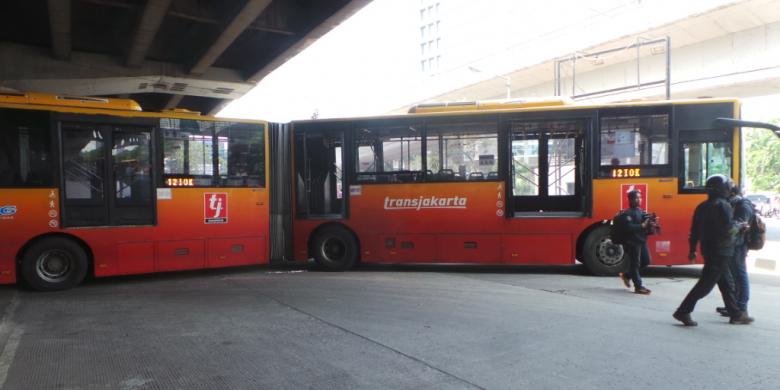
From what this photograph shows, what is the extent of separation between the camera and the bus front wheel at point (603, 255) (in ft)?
32.6

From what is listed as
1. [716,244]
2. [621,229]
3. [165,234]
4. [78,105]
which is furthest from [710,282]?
[78,105]

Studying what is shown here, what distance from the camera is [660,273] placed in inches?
409

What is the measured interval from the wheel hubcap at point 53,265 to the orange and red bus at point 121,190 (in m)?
0.01

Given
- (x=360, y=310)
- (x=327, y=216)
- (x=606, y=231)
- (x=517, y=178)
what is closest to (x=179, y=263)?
(x=327, y=216)

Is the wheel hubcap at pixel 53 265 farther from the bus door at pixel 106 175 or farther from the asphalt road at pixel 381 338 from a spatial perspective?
the bus door at pixel 106 175

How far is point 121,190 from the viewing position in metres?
9.35

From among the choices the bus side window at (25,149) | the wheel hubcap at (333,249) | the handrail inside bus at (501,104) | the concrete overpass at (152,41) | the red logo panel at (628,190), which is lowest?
the wheel hubcap at (333,249)

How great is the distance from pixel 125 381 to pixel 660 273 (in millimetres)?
9598

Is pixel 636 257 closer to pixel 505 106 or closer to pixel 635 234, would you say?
pixel 635 234

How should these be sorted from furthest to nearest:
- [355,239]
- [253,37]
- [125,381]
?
1. [253,37]
2. [355,239]
3. [125,381]

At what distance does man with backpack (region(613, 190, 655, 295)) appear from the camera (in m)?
8.10

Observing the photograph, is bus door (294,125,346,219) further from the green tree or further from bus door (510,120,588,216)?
the green tree

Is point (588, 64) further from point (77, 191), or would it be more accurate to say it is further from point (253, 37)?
point (77, 191)

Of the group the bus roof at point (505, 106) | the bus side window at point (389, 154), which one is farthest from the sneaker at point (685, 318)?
the bus side window at point (389, 154)
